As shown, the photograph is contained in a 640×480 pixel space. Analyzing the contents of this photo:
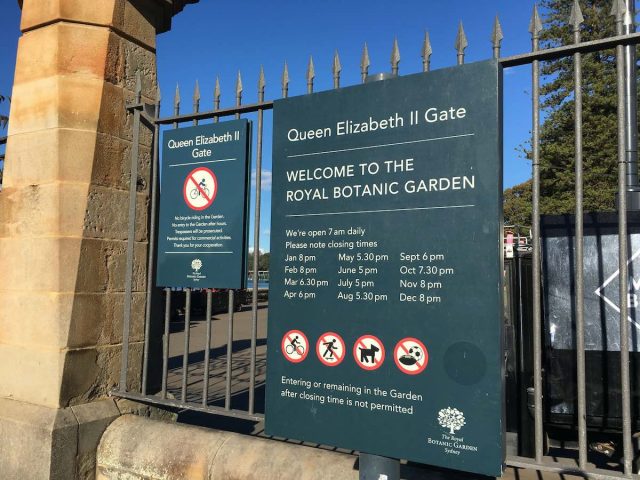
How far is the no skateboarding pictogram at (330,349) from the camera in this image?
8.45 feet

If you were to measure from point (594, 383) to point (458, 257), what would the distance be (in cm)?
185

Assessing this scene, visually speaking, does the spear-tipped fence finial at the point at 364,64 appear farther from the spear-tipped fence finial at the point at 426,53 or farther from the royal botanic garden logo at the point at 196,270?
the royal botanic garden logo at the point at 196,270

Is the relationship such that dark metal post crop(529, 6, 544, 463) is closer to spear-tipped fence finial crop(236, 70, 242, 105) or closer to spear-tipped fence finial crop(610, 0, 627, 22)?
spear-tipped fence finial crop(610, 0, 627, 22)

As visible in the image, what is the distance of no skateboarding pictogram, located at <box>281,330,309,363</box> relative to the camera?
2.69 m

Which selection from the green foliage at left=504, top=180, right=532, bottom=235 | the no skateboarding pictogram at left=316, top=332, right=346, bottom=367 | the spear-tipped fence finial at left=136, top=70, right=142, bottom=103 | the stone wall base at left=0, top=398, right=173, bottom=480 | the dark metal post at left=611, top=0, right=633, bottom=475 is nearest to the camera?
the dark metal post at left=611, top=0, right=633, bottom=475

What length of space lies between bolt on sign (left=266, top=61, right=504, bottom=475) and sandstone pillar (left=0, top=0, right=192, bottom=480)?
4.94 ft

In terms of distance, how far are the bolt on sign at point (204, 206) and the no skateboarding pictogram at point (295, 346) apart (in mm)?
551

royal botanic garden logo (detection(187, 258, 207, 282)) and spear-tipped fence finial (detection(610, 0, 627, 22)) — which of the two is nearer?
spear-tipped fence finial (detection(610, 0, 627, 22))

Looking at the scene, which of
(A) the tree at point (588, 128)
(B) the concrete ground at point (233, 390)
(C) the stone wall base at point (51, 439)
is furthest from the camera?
(A) the tree at point (588, 128)

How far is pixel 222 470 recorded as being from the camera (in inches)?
117

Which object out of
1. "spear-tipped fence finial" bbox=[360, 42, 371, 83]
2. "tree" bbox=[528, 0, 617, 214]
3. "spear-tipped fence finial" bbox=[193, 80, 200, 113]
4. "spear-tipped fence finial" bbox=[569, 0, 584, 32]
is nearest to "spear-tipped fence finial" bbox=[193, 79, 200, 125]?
"spear-tipped fence finial" bbox=[193, 80, 200, 113]

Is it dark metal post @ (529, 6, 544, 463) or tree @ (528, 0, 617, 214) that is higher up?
tree @ (528, 0, 617, 214)

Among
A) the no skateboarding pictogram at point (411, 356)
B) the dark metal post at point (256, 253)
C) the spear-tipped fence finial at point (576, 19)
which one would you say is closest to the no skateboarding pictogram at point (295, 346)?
the dark metal post at point (256, 253)

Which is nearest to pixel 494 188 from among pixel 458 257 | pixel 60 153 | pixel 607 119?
pixel 458 257
